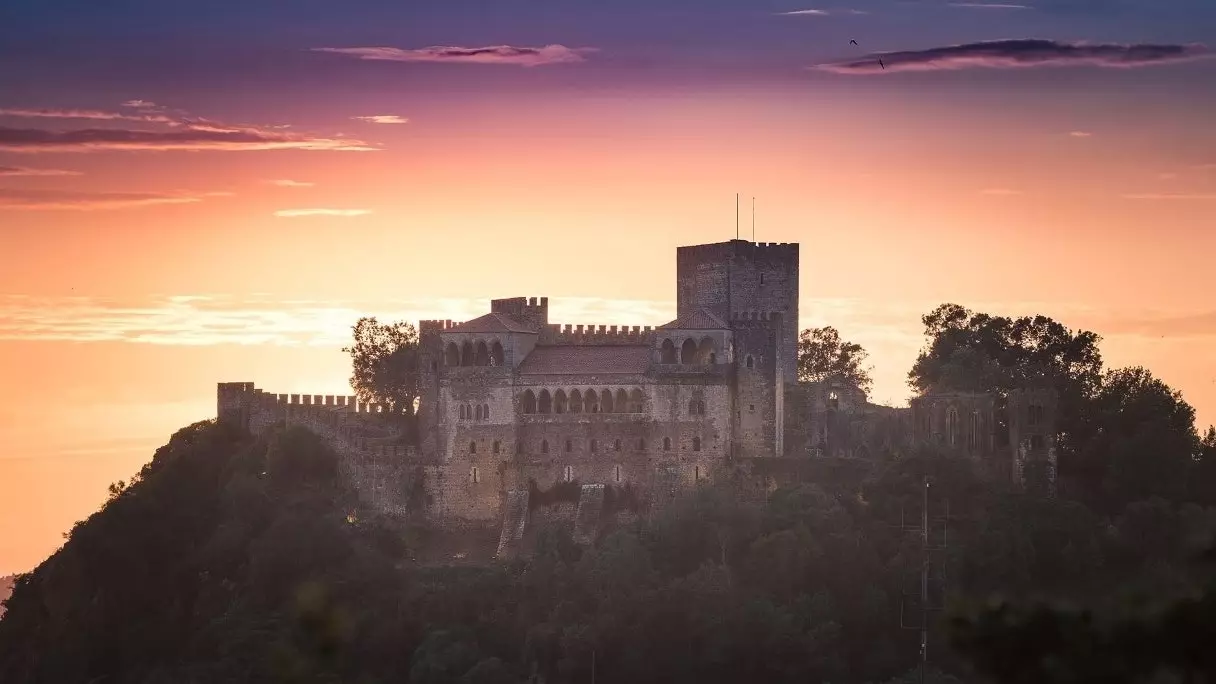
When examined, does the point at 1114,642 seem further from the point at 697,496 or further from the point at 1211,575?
the point at 697,496

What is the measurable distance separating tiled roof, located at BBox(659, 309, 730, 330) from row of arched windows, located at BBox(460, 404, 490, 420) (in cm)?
693

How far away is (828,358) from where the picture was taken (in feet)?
293

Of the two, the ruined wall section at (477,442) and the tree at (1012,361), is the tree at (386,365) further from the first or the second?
the tree at (1012,361)

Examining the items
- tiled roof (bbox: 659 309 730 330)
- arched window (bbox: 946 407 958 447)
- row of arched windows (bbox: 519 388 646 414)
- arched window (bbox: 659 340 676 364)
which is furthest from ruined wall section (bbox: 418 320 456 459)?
arched window (bbox: 946 407 958 447)

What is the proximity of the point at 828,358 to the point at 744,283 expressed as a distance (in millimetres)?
10127

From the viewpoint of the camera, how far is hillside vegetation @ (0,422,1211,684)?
224 ft

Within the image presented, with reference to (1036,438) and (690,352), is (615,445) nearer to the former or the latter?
(690,352)

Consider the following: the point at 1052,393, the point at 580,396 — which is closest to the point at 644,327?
the point at 580,396

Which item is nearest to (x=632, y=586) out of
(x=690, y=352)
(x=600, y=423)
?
(x=600, y=423)

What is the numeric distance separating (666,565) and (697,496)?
8.98 ft

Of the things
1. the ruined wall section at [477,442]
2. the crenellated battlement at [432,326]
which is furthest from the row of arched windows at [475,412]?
the crenellated battlement at [432,326]

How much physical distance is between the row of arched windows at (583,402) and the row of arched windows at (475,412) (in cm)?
124

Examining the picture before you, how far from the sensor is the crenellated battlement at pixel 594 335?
3034 inches

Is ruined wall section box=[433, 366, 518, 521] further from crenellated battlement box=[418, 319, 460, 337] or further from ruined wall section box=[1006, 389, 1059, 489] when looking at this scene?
ruined wall section box=[1006, 389, 1059, 489]
